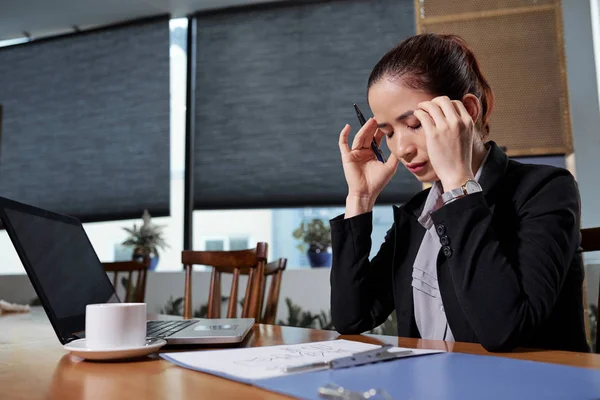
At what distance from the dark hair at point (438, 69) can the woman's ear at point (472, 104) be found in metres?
0.01

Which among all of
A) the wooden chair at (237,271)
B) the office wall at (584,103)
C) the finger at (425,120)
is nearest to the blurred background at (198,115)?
the office wall at (584,103)

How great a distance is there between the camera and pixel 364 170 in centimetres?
125

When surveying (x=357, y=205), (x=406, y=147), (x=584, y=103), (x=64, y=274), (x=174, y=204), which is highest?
(x=584, y=103)

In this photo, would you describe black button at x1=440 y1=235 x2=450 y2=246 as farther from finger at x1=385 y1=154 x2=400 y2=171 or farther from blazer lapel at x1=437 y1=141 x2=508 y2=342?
finger at x1=385 y1=154 x2=400 y2=171

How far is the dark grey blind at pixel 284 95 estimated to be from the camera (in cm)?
354

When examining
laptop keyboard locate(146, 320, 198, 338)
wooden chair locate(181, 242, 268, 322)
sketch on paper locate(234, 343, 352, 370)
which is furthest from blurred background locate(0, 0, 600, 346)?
sketch on paper locate(234, 343, 352, 370)

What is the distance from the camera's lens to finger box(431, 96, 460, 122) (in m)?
0.90

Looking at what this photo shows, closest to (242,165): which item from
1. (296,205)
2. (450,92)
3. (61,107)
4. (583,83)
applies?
(296,205)

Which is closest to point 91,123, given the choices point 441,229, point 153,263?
point 153,263

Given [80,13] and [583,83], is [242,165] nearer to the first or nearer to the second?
[80,13]

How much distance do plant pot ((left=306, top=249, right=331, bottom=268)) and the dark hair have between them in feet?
6.93

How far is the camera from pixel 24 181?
4.08 m

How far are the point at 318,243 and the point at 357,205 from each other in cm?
208

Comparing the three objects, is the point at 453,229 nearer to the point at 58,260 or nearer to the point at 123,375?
the point at 123,375
